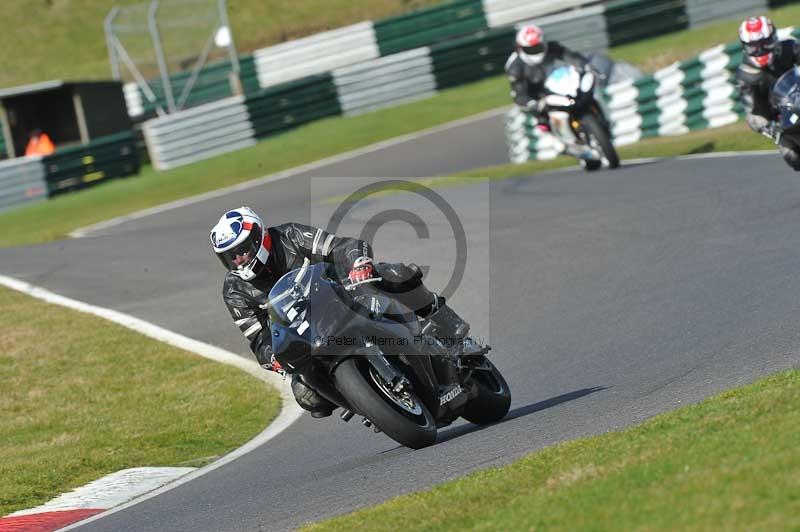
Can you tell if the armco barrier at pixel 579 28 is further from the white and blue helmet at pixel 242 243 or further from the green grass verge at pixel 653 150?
the white and blue helmet at pixel 242 243

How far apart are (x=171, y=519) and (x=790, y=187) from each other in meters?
8.02

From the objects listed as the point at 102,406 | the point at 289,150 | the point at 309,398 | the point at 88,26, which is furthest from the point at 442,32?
the point at 309,398

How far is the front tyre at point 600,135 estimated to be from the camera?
16844 mm

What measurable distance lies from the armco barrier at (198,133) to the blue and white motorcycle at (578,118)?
11660 mm

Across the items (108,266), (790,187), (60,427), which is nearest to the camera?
(60,427)

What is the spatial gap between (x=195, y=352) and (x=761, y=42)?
6646 mm

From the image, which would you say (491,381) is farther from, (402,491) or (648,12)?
(648,12)

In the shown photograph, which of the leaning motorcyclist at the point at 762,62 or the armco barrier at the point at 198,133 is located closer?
the leaning motorcyclist at the point at 762,62

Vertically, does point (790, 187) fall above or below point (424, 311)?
below

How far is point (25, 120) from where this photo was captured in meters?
30.5

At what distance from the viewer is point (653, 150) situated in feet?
60.7

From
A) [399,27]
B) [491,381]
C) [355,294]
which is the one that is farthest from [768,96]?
[399,27]

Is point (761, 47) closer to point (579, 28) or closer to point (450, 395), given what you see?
point (450, 395)

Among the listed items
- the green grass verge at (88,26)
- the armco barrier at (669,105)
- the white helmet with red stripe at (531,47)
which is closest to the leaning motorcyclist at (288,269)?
the white helmet with red stripe at (531,47)
